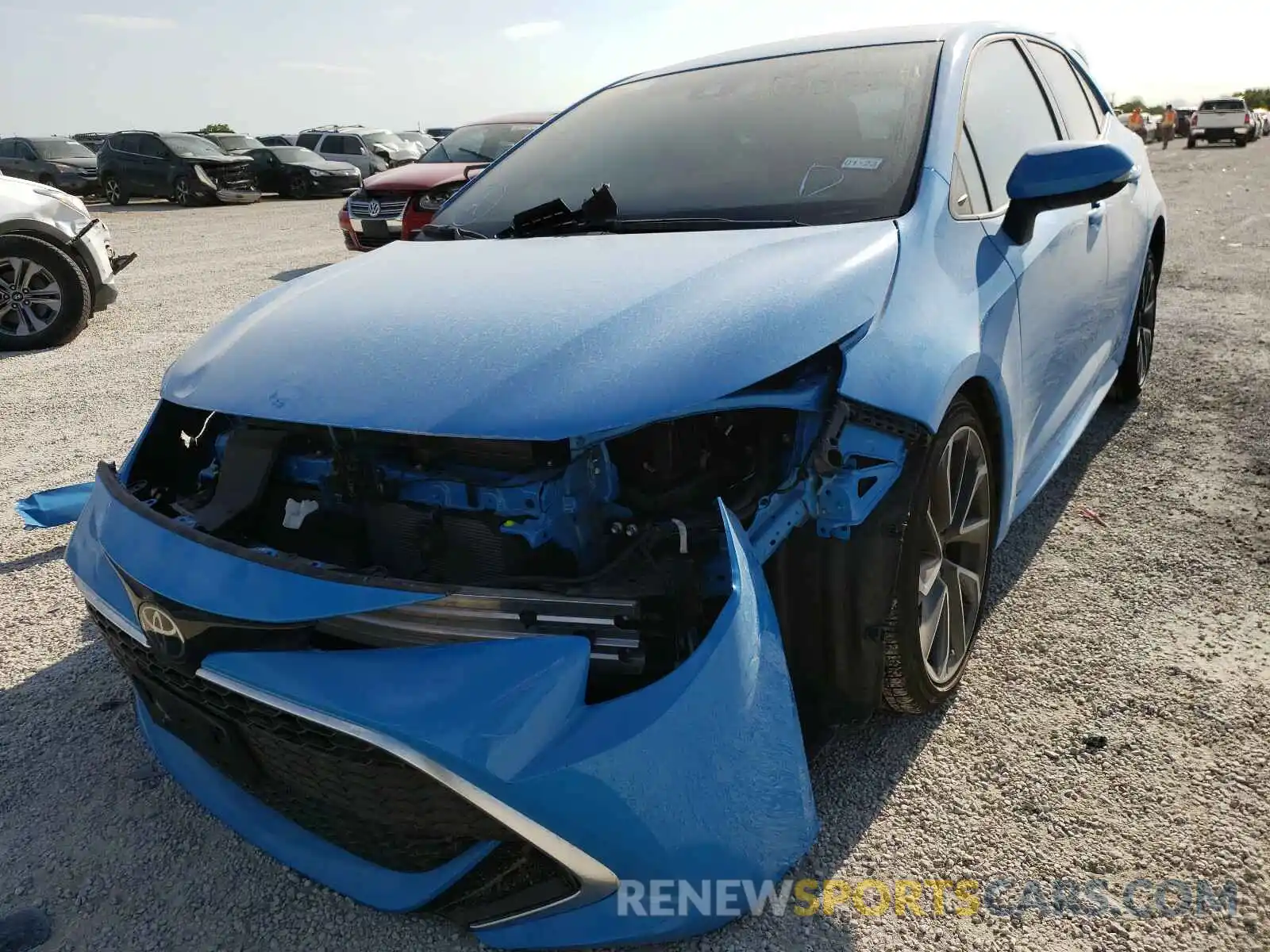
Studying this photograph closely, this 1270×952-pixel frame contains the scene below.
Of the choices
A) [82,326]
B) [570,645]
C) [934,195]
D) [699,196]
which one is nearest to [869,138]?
[934,195]

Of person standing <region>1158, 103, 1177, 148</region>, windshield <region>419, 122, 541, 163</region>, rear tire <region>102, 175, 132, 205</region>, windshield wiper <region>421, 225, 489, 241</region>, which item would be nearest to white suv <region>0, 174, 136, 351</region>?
windshield <region>419, 122, 541, 163</region>

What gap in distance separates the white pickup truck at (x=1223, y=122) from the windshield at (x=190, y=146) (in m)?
32.7

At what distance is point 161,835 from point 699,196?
197cm

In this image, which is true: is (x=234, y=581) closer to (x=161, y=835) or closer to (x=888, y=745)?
(x=161, y=835)

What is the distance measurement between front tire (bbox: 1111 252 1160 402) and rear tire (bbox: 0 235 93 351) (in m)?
6.88

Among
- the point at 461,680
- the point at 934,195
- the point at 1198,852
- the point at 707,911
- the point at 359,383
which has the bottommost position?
the point at 1198,852

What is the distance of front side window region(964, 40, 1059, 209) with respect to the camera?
8.06 ft

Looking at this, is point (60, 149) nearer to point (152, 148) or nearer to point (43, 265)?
point (152, 148)

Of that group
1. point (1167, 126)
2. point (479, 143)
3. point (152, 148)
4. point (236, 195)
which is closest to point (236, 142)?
point (152, 148)

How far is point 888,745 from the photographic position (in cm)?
220

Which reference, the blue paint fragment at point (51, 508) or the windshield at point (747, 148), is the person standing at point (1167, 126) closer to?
the windshield at point (747, 148)

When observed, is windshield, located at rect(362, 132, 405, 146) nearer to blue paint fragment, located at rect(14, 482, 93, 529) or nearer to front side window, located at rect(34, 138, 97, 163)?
front side window, located at rect(34, 138, 97, 163)

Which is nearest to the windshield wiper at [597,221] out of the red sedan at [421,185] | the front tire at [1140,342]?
the front tire at [1140,342]

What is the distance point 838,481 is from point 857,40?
177 cm
